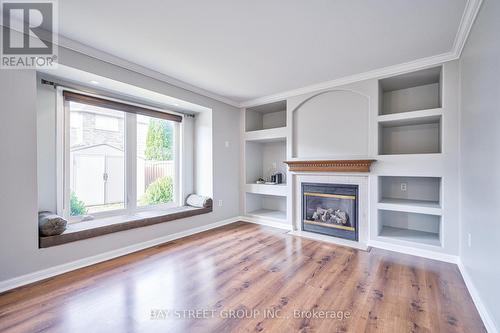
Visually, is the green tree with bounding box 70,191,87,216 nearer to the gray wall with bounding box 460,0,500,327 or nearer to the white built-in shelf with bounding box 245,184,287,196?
the white built-in shelf with bounding box 245,184,287,196

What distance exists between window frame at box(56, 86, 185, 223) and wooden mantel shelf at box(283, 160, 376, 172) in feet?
7.44

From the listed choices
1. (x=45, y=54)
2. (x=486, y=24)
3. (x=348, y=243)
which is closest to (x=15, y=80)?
(x=45, y=54)

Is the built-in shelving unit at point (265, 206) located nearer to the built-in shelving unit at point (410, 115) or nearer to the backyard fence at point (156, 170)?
the backyard fence at point (156, 170)

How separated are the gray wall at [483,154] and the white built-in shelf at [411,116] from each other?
1.29 ft

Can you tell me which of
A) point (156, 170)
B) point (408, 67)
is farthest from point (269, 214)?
point (408, 67)

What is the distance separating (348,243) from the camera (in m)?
3.35

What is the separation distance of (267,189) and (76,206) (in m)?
3.12

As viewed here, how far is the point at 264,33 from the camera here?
2.30 m

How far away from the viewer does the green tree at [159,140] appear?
390 cm

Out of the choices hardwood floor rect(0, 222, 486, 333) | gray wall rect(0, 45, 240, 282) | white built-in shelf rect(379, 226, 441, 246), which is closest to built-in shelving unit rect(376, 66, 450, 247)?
white built-in shelf rect(379, 226, 441, 246)

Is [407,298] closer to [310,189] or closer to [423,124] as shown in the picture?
[310,189]

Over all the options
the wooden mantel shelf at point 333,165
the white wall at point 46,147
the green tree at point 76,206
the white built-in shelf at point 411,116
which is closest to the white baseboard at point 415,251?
the wooden mantel shelf at point 333,165

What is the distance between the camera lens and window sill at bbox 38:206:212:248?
2414 mm

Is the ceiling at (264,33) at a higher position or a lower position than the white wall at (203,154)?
higher
